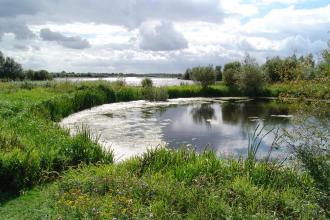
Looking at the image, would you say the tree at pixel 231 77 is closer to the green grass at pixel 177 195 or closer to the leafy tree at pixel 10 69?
the leafy tree at pixel 10 69

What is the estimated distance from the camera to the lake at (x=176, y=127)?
52.0ft

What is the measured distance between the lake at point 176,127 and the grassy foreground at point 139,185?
1992mm

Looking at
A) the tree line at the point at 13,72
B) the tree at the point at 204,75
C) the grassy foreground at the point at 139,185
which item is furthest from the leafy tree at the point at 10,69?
the grassy foreground at the point at 139,185

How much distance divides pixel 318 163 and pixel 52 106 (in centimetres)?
1744

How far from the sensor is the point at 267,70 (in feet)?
157

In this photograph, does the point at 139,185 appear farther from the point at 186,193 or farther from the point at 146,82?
the point at 146,82

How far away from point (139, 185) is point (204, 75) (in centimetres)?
3978

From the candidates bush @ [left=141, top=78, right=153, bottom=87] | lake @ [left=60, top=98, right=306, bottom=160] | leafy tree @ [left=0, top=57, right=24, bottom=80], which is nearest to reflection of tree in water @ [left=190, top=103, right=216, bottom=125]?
lake @ [left=60, top=98, right=306, bottom=160]

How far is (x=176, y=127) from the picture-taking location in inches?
848

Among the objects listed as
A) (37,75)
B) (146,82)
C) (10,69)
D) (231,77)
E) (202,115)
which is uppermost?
(10,69)

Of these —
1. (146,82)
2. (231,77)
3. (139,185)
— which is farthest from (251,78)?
(139,185)

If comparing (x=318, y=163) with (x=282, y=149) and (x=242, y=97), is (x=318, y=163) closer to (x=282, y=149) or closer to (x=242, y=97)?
(x=282, y=149)

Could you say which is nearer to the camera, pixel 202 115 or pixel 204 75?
pixel 202 115

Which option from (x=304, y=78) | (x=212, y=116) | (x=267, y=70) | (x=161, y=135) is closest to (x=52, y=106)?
(x=161, y=135)
